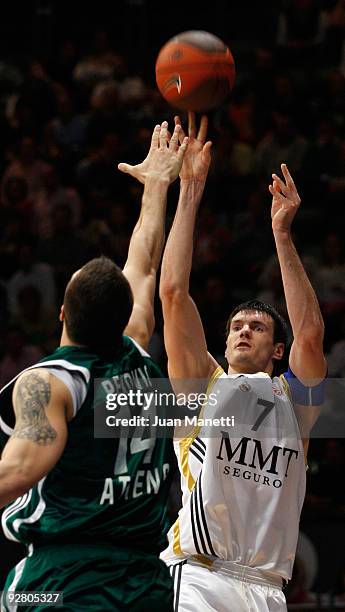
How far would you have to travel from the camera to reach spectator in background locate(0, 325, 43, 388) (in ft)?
31.5

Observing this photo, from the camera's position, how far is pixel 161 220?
485cm

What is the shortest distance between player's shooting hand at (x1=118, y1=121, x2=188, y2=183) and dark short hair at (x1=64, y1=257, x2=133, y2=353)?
1.40 m

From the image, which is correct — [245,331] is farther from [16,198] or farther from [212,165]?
[212,165]

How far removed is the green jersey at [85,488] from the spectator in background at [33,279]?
687 centimetres

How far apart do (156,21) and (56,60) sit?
1964 mm

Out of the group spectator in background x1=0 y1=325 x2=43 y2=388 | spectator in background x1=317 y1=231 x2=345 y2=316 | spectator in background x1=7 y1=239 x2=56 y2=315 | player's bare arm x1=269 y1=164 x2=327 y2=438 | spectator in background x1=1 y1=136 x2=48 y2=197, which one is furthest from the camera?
spectator in background x1=1 y1=136 x2=48 y2=197

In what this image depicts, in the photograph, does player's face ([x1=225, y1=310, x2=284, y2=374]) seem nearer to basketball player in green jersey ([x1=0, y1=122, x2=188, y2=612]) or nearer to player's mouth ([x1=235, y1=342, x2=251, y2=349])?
player's mouth ([x1=235, y1=342, x2=251, y2=349])

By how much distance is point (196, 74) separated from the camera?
5887mm

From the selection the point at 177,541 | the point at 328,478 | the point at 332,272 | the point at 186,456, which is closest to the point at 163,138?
the point at 186,456

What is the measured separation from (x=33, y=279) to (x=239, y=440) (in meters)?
5.71

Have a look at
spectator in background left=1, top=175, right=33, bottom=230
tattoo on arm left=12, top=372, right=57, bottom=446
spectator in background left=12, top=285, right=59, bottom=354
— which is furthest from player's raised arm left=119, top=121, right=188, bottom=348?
spectator in background left=1, top=175, right=33, bottom=230

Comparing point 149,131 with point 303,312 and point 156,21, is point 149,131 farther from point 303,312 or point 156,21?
point 303,312

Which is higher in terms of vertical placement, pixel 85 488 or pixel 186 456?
pixel 85 488

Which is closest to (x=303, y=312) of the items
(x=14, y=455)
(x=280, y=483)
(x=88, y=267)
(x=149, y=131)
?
(x=280, y=483)
